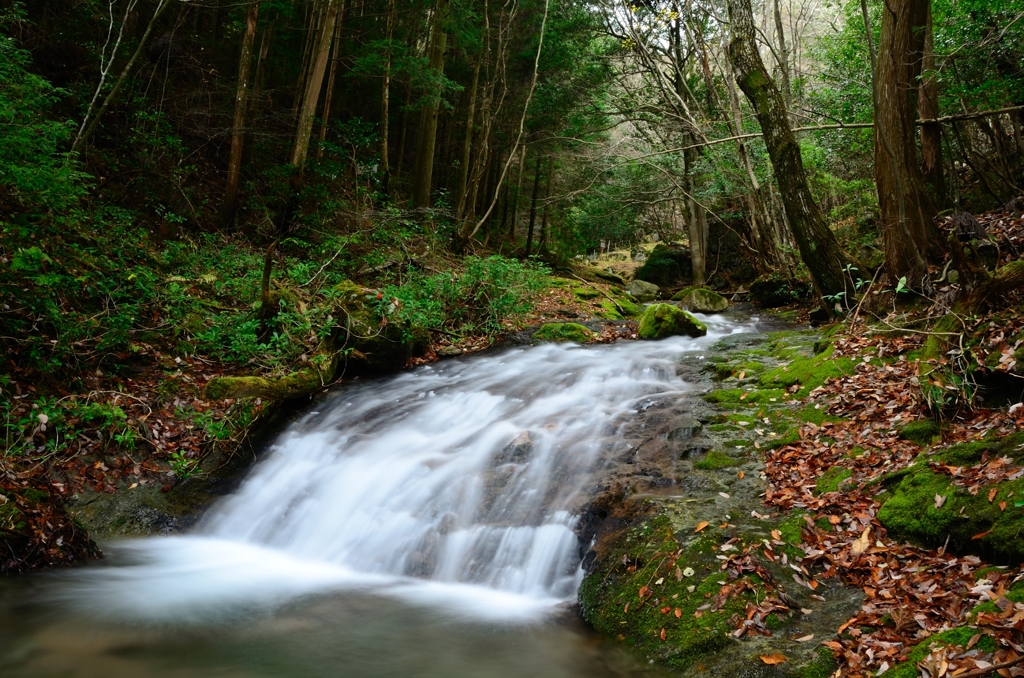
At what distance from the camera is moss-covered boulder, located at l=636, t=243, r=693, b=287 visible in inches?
997

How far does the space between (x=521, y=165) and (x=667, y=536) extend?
63.1 ft

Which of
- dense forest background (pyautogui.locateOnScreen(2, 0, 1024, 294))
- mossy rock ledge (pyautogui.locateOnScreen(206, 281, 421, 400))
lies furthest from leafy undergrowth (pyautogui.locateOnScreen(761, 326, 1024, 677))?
mossy rock ledge (pyautogui.locateOnScreen(206, 281, 421, 400))

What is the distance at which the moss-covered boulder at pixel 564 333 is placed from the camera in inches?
475

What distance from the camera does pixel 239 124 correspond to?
40.9 feet

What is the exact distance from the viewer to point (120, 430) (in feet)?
22.1

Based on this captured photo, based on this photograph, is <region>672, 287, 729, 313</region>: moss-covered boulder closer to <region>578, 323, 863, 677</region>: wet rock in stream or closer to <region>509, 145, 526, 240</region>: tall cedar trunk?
<region>509, 145, 526, 240</region>: tall cedar trunk

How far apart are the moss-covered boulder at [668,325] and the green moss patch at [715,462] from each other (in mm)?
6400

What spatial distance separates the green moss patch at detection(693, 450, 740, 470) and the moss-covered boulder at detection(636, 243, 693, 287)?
19.9 meters

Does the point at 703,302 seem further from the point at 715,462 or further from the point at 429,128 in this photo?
the point at 715,462

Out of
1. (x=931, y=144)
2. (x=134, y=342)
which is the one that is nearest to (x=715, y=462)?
(x=931, y=144)

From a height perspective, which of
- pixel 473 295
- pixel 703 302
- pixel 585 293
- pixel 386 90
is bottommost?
pixel 703 302

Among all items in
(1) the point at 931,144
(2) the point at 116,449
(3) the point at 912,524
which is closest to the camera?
(3) the point at 912,524

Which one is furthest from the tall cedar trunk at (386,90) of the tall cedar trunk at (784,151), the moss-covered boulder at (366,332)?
the tall cedar trunk at (784,151)

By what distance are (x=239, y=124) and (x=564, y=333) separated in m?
7.81
